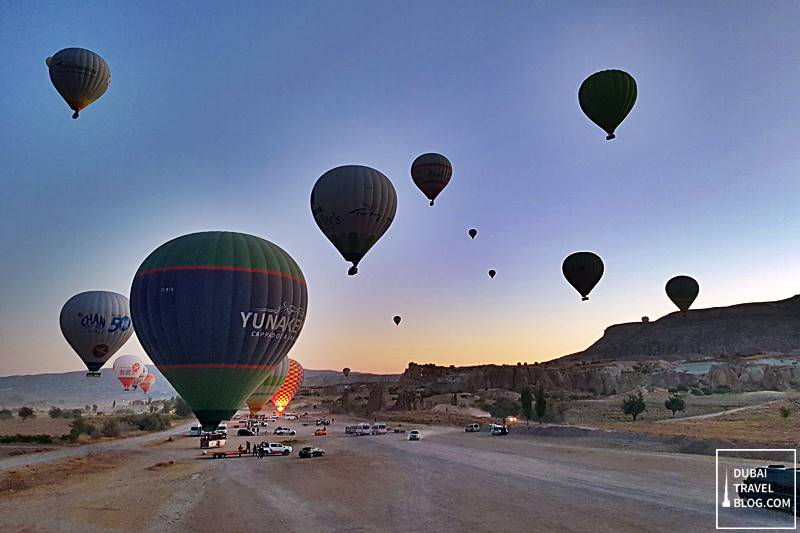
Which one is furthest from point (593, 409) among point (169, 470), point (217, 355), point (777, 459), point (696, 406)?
point (217, 355)

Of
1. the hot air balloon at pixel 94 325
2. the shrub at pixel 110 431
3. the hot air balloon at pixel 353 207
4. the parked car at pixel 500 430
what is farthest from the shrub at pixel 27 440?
the parked car at pixel 500 430

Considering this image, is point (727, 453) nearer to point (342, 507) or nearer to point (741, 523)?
point (741, 523)

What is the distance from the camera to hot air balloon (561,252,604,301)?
182 ft

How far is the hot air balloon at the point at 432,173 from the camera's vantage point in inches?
1948

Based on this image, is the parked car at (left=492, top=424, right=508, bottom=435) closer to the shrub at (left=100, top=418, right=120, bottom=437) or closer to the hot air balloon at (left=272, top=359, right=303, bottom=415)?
the hot air balloon at (left=272, top=359, right=303, bottom=415)

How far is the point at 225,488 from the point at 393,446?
74.7ft

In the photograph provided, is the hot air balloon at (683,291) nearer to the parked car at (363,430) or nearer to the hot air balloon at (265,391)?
the parked car at (363,430)

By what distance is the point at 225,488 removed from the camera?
2769 cm

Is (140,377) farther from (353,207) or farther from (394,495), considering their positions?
(394,495)

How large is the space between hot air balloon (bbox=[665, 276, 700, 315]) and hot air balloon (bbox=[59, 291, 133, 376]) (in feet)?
256

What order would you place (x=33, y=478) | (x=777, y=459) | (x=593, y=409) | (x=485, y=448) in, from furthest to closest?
(x=593, y=409) → (x=485, y=448) → (x=33, y=478) → (x=777, y=459)

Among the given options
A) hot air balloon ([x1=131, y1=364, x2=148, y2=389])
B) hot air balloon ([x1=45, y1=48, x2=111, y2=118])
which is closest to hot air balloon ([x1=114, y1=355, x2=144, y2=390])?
hot air balloon ([x1=131, y1=364, x2=148, y2=389])

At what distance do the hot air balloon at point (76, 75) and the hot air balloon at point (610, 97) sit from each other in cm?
4057

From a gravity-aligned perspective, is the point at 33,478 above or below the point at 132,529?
below
